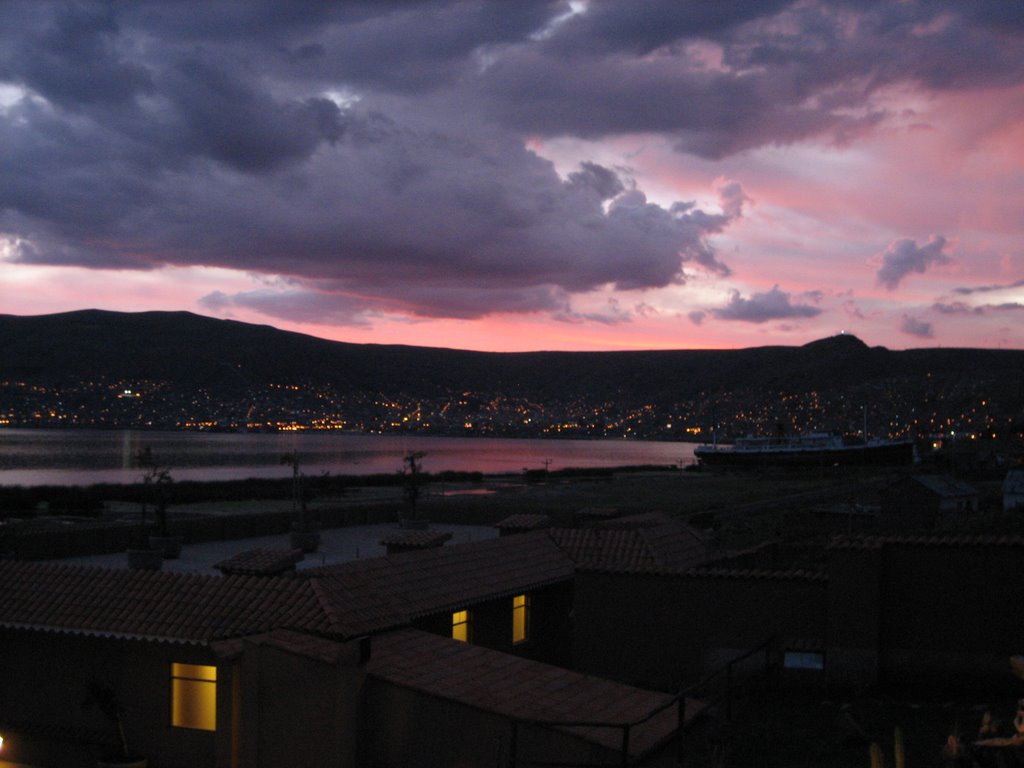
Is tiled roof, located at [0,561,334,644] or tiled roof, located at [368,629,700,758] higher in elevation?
tiled roof, located at [0,561,334,644]

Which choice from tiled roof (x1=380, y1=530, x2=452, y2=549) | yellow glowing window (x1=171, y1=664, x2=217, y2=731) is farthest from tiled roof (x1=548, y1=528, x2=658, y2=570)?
yellow glowing window (x1=171, y1=664, x2=217, y2=731)

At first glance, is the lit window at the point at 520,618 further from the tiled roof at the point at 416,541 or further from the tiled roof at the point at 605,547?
the tiled roof at the point at 416,541

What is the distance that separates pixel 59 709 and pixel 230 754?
309 cm

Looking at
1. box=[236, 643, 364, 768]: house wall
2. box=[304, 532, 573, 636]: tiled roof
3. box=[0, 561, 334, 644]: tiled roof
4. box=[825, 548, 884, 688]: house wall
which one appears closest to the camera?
box=[236, 643, 364, 768]: house wall

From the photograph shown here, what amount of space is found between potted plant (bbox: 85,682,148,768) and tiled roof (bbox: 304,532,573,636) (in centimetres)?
265

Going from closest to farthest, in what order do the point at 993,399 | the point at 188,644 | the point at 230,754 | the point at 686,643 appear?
the point at 230,754
the point at 188,644
the point at 686,643
the point at 993,399

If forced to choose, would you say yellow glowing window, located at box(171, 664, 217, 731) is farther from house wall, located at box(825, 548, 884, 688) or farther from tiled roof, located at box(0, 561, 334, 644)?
house wall, located at box(825, 548, 884, 688)

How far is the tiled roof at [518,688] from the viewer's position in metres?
11.4

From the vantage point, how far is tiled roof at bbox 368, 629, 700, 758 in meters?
11.4

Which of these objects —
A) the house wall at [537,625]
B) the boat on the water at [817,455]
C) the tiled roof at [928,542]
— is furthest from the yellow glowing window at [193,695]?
the boat on the water at [817,455]

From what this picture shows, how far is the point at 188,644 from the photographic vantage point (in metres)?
13.1

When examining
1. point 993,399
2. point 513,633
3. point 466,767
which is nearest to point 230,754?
point 466,767

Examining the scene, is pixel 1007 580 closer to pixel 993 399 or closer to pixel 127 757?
pixel 127 757

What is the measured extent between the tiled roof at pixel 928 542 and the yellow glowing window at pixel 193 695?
806cm
